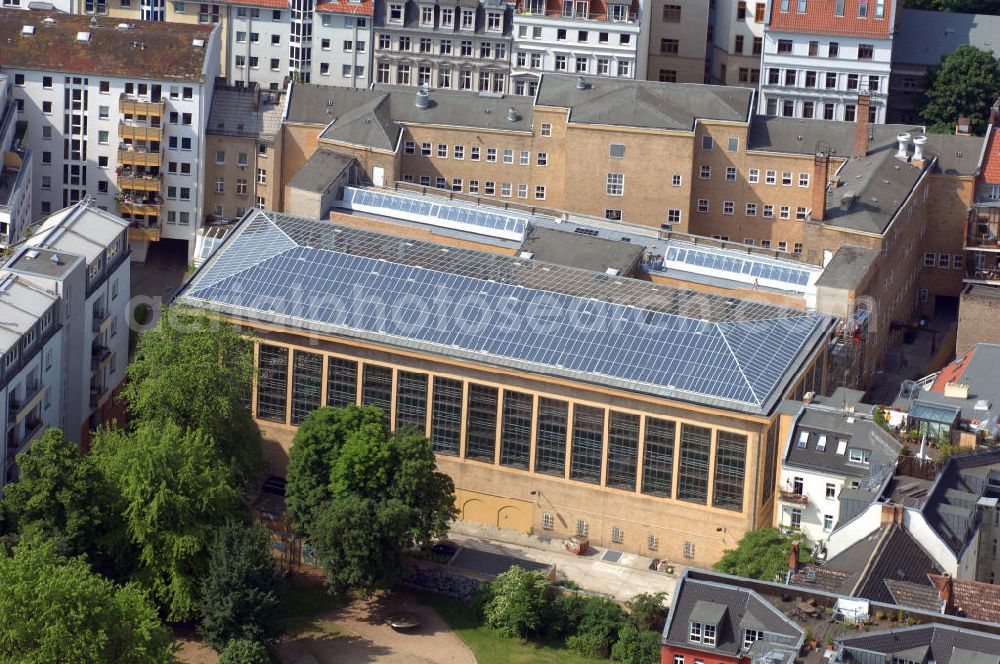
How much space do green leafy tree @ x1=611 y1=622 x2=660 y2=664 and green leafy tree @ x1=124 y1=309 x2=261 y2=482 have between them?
30559mm

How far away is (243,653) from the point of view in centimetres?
16475

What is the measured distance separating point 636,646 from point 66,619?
38035 mm

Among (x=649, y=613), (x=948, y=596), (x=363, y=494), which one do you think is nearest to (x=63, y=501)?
(x=363, y=494)

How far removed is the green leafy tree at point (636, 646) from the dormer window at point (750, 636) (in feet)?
46.4

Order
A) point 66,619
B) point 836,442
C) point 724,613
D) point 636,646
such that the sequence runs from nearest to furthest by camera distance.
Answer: point 724,613
point 66,619
point 636,646
point 836,442

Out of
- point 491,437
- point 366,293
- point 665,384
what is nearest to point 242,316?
point 366,293

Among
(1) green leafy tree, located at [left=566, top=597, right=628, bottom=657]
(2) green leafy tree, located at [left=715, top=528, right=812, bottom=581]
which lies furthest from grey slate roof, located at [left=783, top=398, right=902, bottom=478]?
(1) green leafy tree, located at [left=566, top=597, right=628, bottom=657]

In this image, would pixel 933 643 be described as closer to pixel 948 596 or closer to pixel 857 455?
pixel 948 596

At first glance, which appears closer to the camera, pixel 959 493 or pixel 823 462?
pixel 959 493

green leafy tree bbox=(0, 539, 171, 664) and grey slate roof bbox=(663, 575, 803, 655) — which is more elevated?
grey slate roof bbox=(663, 575, 803, 655)

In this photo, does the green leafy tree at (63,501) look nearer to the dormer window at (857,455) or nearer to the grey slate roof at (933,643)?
the dormer window at (857,455)

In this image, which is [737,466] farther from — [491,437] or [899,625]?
[899,625]

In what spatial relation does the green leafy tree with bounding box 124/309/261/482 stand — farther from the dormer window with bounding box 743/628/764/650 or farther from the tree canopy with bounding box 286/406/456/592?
the dormer window with bounding box 743/628/764/650

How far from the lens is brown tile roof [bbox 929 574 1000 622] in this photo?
520 feet
